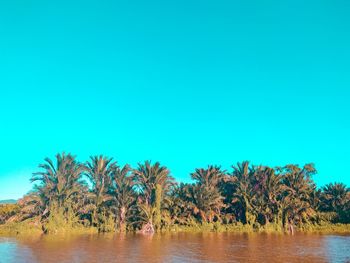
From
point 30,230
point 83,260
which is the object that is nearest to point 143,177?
point 30,230

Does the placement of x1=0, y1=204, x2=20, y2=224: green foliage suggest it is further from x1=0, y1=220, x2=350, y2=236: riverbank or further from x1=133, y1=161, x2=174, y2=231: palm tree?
x1=133, y1=161, x2=174, y2=231: palm tree

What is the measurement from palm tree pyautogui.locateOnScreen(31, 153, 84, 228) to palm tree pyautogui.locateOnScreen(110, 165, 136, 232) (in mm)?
4725

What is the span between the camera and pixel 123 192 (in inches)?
1772

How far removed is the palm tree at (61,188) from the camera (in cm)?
4150

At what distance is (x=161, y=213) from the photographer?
150 feet

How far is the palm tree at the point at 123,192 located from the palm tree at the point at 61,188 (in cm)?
472

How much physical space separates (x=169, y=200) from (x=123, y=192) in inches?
262

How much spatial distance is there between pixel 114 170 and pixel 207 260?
1151 inches

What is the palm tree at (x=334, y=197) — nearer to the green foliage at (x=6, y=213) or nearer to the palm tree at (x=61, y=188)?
Result: the palm tree at (x=61, y=188)

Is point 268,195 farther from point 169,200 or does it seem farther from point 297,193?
point 169,200

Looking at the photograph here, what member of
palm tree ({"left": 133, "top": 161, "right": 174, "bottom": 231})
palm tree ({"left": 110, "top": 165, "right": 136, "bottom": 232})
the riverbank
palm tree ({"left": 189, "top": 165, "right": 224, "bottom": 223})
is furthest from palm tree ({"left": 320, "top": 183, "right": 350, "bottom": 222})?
palm tree ({"left": 110, "top": 165, "right": 136, "bottom": 232})

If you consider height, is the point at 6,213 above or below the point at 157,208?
below

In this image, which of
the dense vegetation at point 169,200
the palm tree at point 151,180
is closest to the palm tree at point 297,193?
the dense vegetation at point 169,200

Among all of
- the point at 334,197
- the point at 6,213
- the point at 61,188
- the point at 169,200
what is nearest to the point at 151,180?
the point at 169,200
